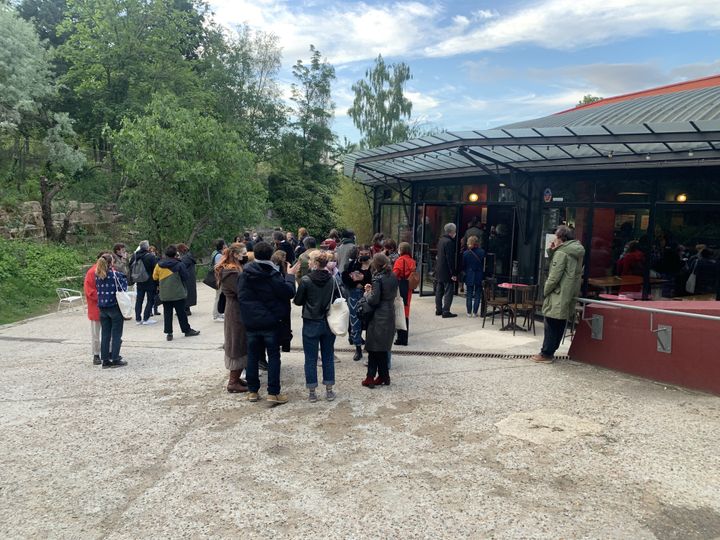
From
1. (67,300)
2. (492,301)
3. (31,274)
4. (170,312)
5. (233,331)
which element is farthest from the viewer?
(31,274)

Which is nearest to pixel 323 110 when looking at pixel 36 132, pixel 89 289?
pixel 36 132

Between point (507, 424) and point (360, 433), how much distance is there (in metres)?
1.49

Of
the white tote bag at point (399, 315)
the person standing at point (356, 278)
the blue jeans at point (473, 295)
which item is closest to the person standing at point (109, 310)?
the person standing at point (356, 278)

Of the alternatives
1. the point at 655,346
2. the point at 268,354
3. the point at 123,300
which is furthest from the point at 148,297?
the point at 655,346

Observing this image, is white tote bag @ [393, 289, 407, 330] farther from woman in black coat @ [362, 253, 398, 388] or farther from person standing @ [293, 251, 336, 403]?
person standing @ [293, 251, 336, 403]

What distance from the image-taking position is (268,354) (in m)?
5.59

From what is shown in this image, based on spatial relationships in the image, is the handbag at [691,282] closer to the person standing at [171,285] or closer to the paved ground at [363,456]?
the paved ground at [363,456]

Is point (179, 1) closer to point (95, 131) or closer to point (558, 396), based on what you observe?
point (95, 131)

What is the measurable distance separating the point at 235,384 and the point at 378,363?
1723 millimetres

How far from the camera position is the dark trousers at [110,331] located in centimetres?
695

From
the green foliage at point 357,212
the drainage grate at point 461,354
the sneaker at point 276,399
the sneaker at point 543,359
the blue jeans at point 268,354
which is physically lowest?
the sneaker at point 276,399

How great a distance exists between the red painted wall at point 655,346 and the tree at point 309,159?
31254 millimetres

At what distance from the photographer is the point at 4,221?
50.9ft

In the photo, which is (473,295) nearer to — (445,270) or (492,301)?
(445,270)
